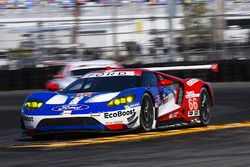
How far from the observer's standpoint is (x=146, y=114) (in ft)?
30.3

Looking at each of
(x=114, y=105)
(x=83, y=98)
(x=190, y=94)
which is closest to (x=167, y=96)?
(x=190, y=94)

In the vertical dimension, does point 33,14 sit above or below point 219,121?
above

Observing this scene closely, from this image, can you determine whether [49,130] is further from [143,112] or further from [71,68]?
[71,68]

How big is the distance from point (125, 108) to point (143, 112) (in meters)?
0.36

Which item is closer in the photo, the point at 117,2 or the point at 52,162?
the point at 52,162

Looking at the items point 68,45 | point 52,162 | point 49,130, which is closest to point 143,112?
point 49,130

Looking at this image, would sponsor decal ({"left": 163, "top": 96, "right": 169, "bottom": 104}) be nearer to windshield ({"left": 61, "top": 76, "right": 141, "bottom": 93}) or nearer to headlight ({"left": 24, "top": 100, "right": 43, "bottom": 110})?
windshield ({"left": 61, "top": 76, "right": 141, "bottom": 93})

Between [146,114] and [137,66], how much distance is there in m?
13.0

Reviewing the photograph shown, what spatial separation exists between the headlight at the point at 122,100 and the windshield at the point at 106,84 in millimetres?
495

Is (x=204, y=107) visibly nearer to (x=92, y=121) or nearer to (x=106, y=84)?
(x=106, y=84)

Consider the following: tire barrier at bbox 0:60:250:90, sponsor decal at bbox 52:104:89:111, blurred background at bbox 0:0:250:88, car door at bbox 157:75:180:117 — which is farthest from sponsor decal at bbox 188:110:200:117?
blurred background at bbox 0:0:250:88

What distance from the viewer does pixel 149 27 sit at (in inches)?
926

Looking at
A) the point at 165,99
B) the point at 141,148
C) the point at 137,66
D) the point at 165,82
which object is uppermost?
the point at 165,82

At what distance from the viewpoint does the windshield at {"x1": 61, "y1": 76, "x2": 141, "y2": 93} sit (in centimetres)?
954
